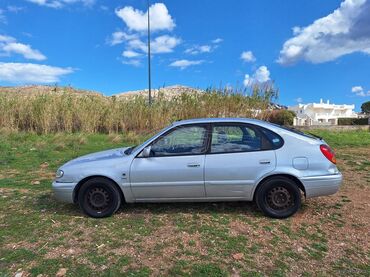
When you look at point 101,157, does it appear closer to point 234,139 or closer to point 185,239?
point 185,239

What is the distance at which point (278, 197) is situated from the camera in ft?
17.0

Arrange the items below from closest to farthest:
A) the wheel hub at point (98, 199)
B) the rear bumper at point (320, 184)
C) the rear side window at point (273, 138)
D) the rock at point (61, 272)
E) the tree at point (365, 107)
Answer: the rock at point (61, 272), the rear bumper at point (320, 184), the rear side window at point (273, 138), the wheel hub at point (98, 199), the tree at point (365, 107)

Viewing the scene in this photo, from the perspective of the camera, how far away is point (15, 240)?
4547 millimetres

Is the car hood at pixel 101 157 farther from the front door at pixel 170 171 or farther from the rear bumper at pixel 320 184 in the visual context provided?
the rear bumper at pixel 320 184

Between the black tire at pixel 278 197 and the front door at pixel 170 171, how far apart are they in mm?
898

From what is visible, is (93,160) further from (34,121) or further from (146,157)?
(34,121)

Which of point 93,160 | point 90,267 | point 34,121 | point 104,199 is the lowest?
point 90,267

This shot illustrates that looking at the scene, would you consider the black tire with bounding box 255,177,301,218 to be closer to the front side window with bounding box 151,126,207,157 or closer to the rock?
the front side window with bounding box 151,126,207,157

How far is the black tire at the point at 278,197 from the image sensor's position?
512 centimetres

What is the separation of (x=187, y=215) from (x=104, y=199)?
1.30 m

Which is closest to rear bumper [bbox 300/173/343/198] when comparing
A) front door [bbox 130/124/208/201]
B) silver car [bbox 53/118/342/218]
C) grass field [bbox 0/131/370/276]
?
silver car [bbox 53/118/342/218]

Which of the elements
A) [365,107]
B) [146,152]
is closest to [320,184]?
[146,152]

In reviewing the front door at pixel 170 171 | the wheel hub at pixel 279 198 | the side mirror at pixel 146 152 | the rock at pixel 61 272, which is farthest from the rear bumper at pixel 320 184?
the rock at pixel 61 272

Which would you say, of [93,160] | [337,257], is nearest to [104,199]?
[93,160]
